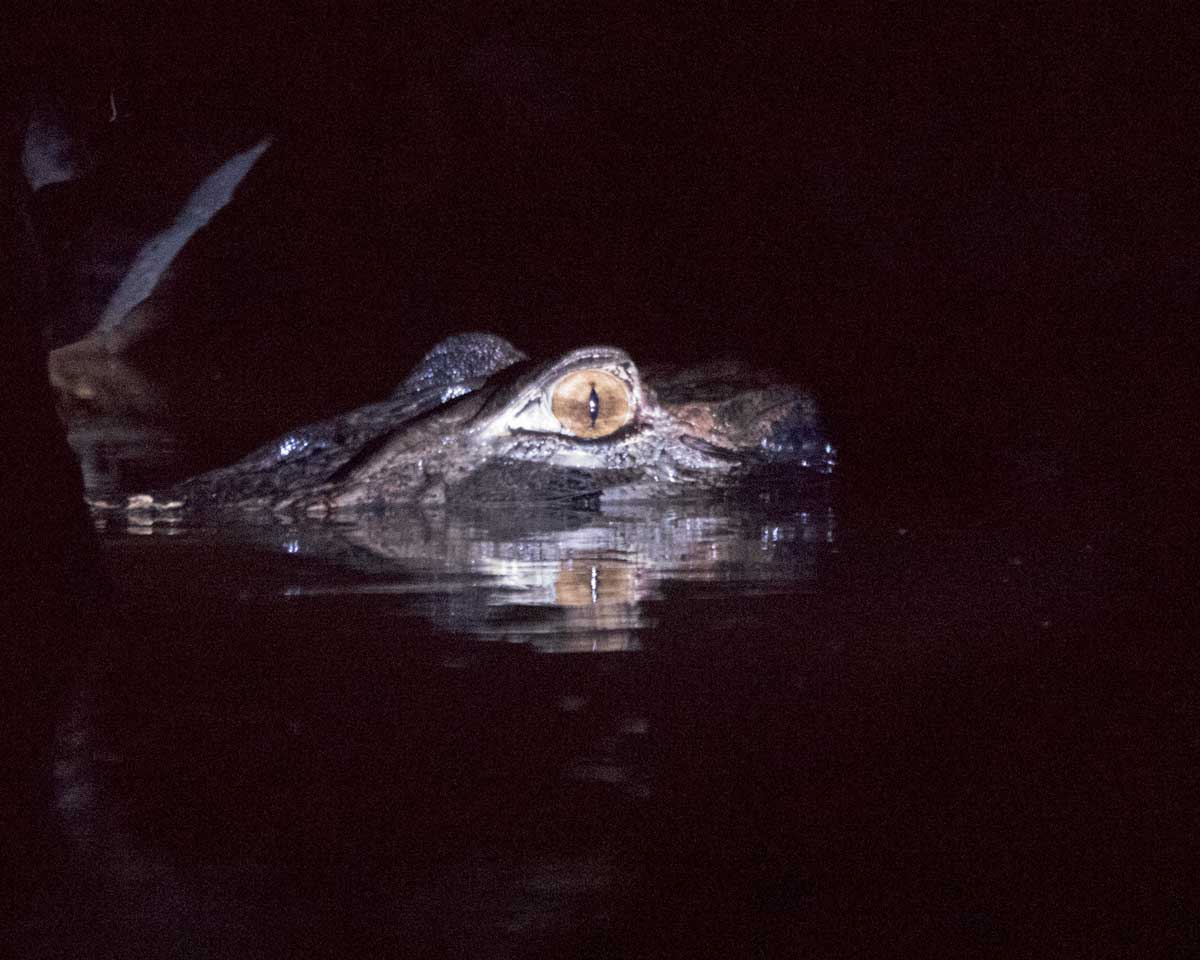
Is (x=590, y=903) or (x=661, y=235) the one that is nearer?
(x=590, y=903)

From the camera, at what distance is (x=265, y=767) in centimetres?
218

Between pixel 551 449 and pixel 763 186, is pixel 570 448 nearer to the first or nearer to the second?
pixel 551 449

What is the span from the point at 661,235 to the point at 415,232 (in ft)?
10.7

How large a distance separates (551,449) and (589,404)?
25 cm

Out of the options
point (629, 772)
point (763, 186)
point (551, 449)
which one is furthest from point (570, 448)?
point (629, 772)

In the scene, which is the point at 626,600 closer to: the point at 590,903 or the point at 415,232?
the point at 590,903

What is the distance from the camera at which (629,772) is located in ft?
6.94

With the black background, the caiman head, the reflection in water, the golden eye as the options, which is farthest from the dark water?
the black background

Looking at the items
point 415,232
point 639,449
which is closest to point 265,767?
point 639,449

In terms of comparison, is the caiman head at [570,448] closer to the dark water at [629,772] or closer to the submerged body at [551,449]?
the submerged body at [551,449]

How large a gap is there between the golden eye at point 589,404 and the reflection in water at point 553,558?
64 cm

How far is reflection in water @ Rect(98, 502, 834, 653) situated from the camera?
315 cm

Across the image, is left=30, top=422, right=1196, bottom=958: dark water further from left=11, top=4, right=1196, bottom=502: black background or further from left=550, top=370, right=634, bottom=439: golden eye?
left=11, top=4, right=1196, bottom=502: black background

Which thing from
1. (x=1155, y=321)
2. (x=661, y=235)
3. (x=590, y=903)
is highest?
(x=661, y=235)
